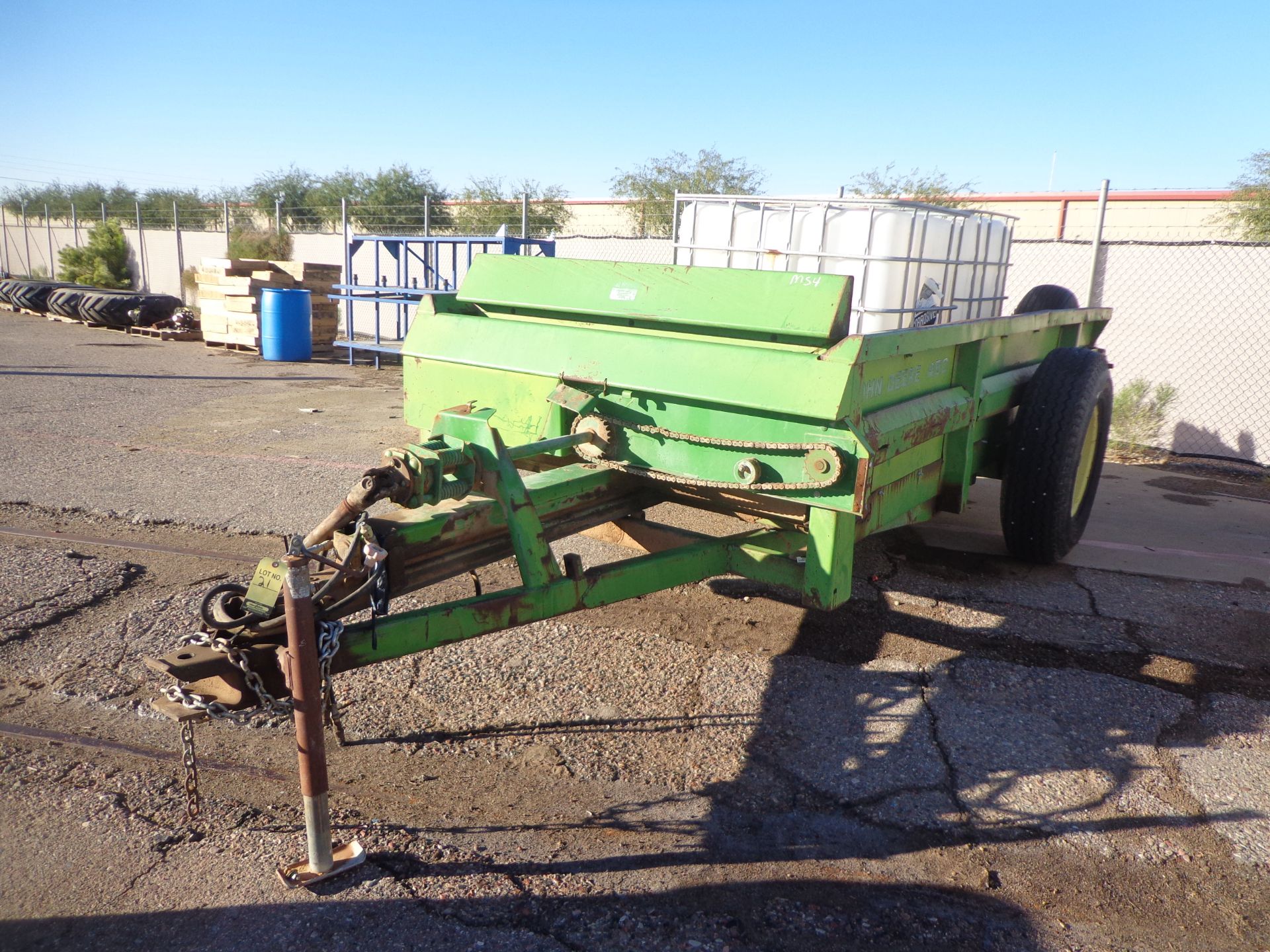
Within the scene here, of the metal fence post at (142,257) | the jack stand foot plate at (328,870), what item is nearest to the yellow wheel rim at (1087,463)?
the jack stand foot plate at (328,870)

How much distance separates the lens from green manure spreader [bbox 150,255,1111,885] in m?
2.41

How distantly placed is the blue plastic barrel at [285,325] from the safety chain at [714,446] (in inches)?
448

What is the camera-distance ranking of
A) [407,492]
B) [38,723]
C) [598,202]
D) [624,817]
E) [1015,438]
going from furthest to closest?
[598,202] → [1015,438] → [38,723] → [624,817] → [407,492]

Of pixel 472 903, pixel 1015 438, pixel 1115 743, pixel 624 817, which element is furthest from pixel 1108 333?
pixel 472 903

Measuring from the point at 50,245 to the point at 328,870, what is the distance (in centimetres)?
3476

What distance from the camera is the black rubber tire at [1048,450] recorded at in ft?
14.8

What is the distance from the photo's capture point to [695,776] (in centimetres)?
309

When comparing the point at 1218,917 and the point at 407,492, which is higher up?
the point at 407,492

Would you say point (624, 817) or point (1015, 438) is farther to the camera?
point (1015, 438)

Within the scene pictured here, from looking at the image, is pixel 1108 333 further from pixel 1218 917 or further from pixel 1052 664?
pixel 1218 917

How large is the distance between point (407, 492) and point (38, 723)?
1.79 metres

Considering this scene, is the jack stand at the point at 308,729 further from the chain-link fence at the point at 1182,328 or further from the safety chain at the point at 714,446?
the chain-link fence at the point at 1182,328

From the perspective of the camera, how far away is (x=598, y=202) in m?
23.4

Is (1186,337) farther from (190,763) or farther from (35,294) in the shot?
(35,294)
